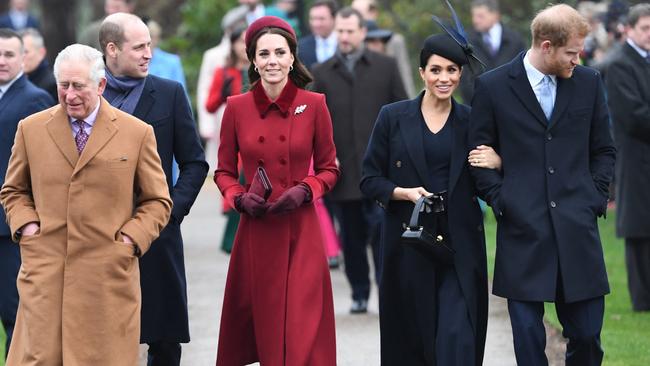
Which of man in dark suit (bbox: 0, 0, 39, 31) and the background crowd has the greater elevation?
man in dark suit (bbox: 0, 0, 39, 31)

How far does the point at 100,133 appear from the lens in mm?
7328

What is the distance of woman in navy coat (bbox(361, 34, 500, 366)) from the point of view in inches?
325

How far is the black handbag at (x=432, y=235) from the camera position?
802cm

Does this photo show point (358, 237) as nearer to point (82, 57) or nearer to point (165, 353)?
point (165, 353)

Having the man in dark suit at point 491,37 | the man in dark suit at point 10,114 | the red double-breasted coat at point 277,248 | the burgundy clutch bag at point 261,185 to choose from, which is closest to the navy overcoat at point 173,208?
the red double-breasted coat at point 277,248

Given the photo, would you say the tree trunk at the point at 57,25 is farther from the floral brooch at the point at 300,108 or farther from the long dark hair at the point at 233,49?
the floral brooch at the point at 300,108

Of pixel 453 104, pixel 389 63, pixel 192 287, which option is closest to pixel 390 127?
pixel 453 104

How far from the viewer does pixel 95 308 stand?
7238 millimetres

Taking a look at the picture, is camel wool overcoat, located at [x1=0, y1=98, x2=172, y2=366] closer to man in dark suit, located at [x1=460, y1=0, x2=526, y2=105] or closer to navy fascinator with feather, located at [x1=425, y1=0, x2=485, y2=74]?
navy fascinator with feather, located at [x1=425, y1=0, x2=485, y2=74]

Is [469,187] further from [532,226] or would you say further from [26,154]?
[26,154]

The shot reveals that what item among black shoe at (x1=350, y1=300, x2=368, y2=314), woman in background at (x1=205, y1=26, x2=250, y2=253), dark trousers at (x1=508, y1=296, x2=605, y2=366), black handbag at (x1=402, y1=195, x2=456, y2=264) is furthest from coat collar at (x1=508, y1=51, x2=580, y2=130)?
woman in background at (x1=205, y1=26, x2=250, y2=253)

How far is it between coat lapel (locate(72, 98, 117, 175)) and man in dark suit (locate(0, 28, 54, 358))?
6.48 feet

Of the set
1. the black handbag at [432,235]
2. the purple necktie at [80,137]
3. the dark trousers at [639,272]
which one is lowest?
the dark trousers at [639,272]

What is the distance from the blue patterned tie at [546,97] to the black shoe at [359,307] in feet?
13.8
